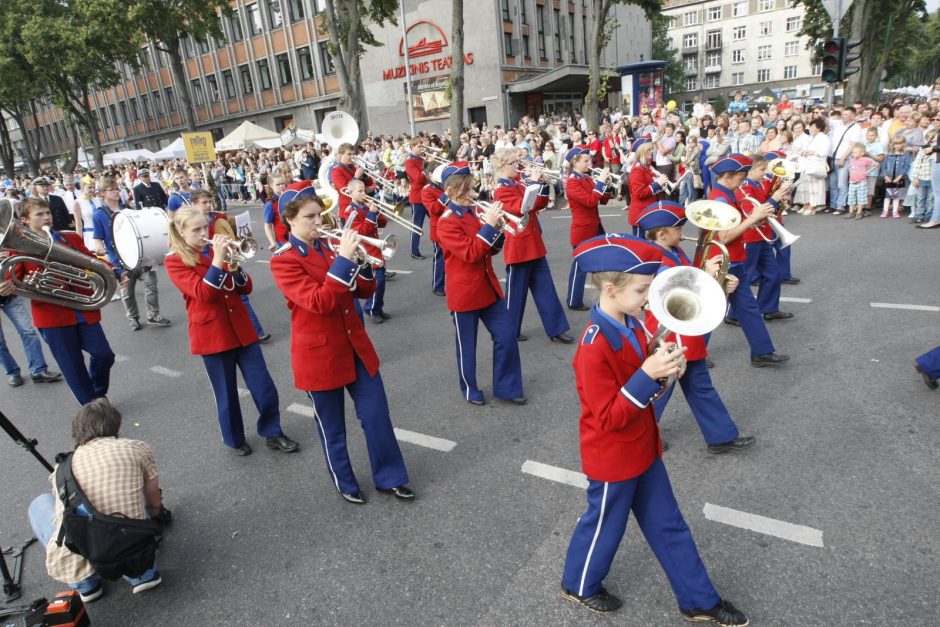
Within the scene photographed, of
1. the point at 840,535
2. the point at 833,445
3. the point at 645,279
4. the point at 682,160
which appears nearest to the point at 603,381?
the point at 645,279

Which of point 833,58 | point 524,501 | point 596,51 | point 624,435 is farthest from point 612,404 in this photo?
point 596,51

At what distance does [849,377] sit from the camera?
490cm

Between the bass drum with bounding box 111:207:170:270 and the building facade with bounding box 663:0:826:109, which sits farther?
the building facade with bounding box 663:0:826:109

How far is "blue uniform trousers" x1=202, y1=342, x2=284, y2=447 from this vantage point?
4449 millimetres

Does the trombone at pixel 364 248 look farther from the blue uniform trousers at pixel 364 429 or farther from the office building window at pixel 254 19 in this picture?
the office building window at pixel 254 19

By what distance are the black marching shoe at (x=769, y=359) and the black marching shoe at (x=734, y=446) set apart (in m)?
1.48

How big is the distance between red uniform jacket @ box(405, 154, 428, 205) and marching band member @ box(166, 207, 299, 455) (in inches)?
251

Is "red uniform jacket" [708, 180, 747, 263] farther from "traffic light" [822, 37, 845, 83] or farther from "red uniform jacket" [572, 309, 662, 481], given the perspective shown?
"traffic light" [822, 37, 845, 83]

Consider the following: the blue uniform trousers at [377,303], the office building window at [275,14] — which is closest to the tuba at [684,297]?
the blue uniform trousers at [377,303]

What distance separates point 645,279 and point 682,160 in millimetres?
11979

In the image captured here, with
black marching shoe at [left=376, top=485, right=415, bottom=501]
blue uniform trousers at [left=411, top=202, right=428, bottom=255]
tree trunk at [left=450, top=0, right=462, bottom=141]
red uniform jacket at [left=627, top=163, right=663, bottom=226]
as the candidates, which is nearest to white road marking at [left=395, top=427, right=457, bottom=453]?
black marching shoe at [left=376, top=485, right=415, bottom=501]

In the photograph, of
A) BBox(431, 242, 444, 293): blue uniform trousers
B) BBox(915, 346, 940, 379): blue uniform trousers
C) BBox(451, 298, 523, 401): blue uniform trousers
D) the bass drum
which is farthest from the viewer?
BBox(431, 242, 444, 293): blue uniform trousers

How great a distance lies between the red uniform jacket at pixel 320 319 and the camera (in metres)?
3.37

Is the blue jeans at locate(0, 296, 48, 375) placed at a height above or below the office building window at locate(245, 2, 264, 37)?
below
